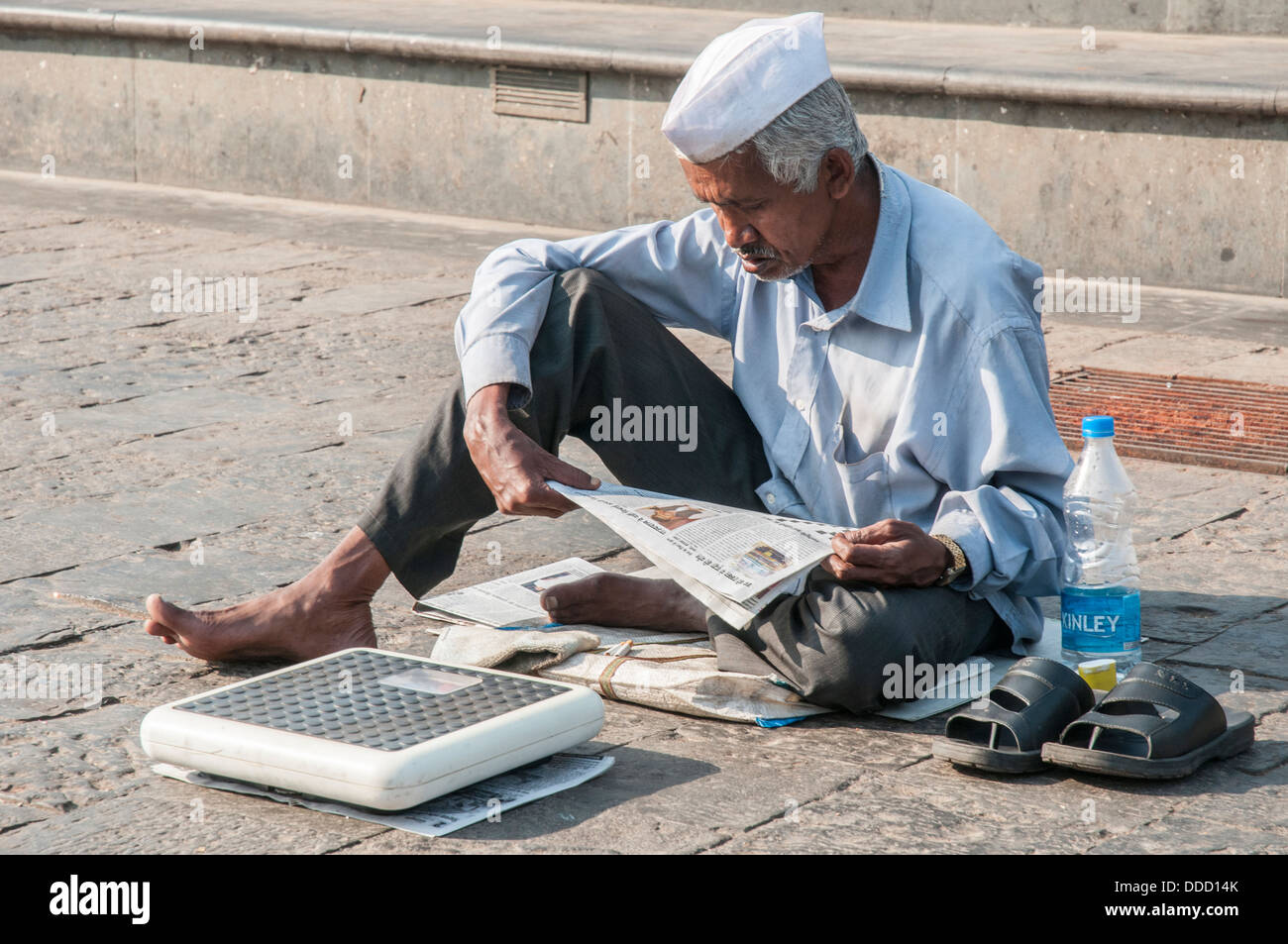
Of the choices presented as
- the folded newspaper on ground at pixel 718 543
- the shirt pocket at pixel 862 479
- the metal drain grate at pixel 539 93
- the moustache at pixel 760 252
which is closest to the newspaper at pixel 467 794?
the folded newspaper on ground at pixel 718 543

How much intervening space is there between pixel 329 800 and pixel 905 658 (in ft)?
3.11

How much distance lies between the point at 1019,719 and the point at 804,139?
986 mm

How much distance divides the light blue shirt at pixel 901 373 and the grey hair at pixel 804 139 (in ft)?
0.52

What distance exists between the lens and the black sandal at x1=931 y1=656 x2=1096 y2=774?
8.57 ft

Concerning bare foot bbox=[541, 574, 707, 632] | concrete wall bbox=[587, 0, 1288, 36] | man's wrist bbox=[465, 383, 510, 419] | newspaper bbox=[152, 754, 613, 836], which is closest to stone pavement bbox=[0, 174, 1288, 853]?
newspaper bbox=[152, 754, 613, 836]

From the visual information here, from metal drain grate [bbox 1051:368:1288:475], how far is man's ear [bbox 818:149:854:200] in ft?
6.10

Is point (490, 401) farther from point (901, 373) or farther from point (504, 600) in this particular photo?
point (901, 373)

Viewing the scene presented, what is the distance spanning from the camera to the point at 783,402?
10.4 ft

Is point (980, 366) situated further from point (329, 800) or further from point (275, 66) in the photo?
point (275, 66)

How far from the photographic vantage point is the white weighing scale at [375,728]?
96.3 inches

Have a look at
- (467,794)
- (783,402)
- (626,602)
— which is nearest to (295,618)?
(626,602)

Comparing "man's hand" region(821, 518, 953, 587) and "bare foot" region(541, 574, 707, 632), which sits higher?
"man's hand" region(821, 518, 953, 587)

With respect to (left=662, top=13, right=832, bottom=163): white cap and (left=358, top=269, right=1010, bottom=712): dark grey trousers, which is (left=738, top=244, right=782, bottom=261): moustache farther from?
(left=358, top=269, right=1010, bottom=712): dark grey trousers

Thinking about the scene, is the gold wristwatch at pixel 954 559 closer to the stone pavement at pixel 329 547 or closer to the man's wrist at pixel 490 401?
the stone pavement at pixel 329 547
